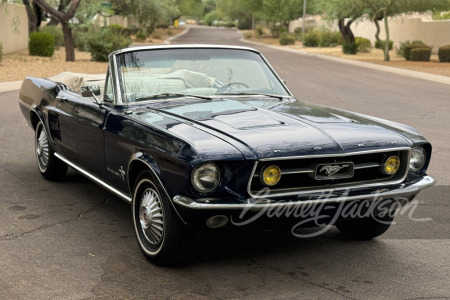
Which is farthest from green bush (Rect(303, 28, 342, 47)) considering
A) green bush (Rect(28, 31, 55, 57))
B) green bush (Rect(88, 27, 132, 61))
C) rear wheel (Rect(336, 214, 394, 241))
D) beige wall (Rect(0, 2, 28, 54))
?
rear wheel (Rect(336, 214, 394, 241))

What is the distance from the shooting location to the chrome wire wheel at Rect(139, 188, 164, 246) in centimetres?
525

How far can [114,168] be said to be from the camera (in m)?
6.04

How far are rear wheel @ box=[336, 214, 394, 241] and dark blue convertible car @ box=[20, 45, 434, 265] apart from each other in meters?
0.01

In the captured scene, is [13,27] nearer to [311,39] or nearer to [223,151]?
[311,39]

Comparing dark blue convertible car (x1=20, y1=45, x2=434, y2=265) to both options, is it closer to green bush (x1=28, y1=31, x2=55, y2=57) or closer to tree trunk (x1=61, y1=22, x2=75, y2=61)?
tree trunk (x1=61, y1=22, x2=75, y2=61)

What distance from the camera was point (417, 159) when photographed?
→ 5.64 m

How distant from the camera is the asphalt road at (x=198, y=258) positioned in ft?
15.9

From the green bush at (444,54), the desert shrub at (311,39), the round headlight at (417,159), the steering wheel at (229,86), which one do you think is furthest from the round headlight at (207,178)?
the desert shrub at (311,39)

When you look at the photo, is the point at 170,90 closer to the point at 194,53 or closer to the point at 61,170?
the point at 194,53

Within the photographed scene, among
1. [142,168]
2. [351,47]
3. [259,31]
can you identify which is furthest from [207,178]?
[259,31]

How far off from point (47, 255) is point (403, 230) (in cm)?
298

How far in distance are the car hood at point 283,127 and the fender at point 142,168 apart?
431mm

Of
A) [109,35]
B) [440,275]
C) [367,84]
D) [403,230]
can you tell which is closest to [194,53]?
[403,230]

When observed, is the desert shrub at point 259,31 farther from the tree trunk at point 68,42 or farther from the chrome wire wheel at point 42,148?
the chrome wire wheel at point 42,148
